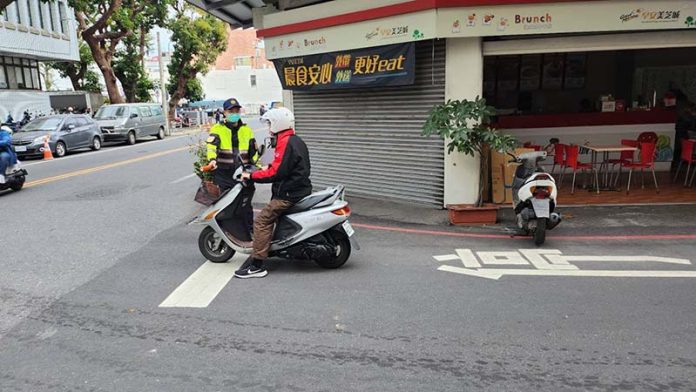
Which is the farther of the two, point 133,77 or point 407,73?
point 133,77

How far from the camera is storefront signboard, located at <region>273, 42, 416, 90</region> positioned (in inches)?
336

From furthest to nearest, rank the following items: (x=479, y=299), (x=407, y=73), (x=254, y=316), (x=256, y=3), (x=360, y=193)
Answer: (x=256, y=3) < (x=360, y=193) < (x=407, y=73) < (x=479, y=299) < (x=254, y=316)

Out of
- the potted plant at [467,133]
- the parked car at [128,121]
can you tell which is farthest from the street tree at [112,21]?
the potted plant at [467,133]

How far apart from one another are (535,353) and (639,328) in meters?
1.07

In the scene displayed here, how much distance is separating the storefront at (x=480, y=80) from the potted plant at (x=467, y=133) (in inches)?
23.1

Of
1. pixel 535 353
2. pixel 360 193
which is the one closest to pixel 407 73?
pixel 360 193

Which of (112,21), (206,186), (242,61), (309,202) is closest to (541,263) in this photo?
(309,202)

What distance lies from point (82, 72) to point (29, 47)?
882 centimetres

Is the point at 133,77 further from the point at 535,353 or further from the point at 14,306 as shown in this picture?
the point at 535,353

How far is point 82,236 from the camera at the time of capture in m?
7.75

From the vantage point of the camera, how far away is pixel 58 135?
20.0 metres

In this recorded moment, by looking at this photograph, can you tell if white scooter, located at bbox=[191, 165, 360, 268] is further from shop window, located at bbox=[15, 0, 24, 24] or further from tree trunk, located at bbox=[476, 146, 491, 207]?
shop window, located at bbox=[15, 0, 24, 24]

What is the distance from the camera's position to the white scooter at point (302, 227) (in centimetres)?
574

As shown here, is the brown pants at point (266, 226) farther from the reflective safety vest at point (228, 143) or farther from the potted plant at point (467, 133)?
the potted plant at point (467, 133)
